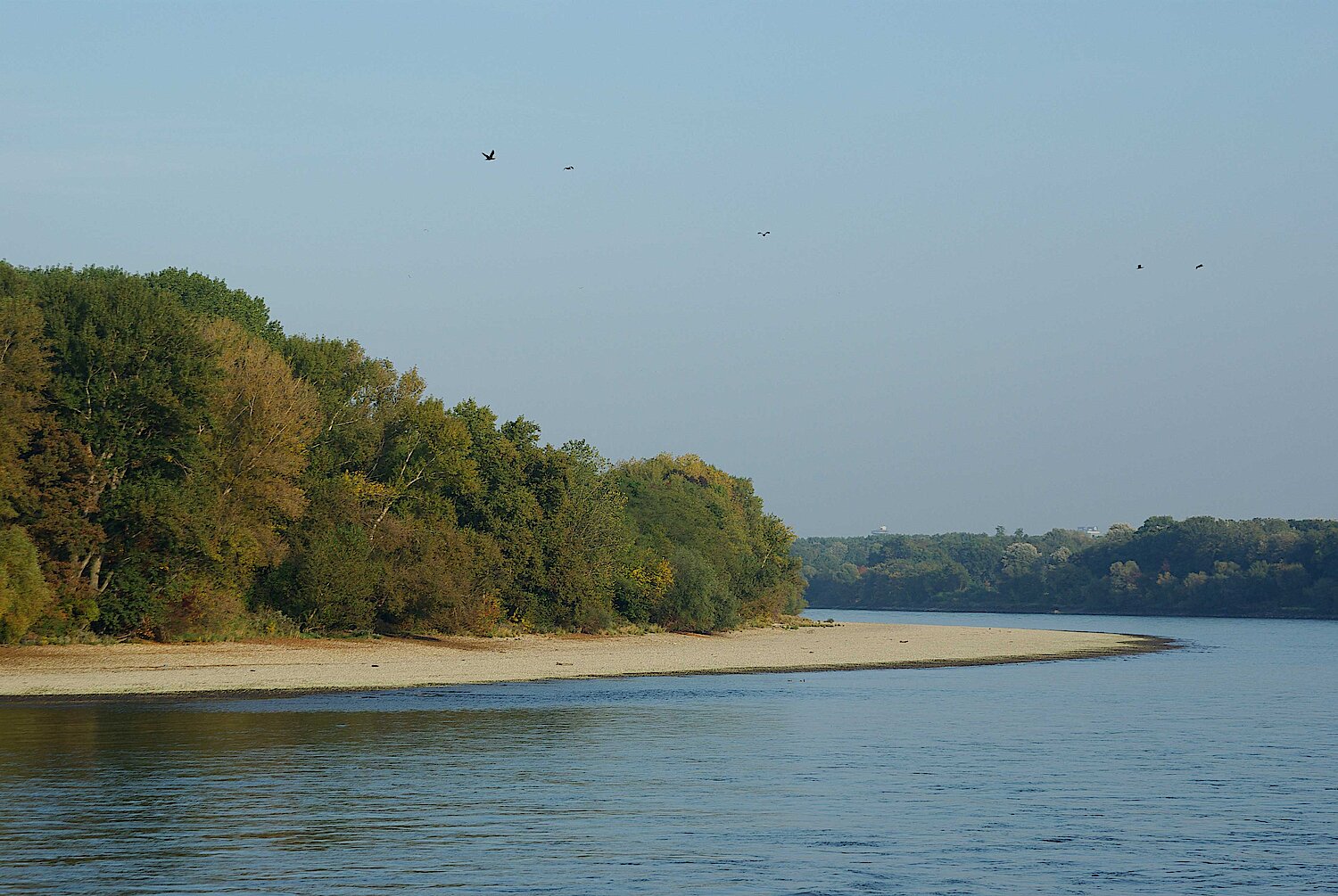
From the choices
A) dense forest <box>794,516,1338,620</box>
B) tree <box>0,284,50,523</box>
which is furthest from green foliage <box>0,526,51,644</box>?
dense forest <box>794,516,1338,620</box>

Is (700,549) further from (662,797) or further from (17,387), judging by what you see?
(662,797)

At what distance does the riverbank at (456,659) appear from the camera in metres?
43.1

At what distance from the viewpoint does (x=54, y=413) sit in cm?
4859

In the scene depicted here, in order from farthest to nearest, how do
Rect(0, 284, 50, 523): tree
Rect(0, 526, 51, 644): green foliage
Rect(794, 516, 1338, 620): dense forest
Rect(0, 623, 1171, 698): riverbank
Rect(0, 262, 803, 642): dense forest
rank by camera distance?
1. Rect(794, 516, 1338, 620): dense forest
2. Rect(0, 262, 803, 642): dense forest
3. Rect(0, 284, 50, 523): tree
4. Rect(0, 623, 1171, 698): riverbank
5. Rect(0, 526, 51, 644): green foliage

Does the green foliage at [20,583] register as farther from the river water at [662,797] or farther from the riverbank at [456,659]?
the river water at [662,797]

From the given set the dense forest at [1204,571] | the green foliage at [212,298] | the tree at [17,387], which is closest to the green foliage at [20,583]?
the tree at [17,387]

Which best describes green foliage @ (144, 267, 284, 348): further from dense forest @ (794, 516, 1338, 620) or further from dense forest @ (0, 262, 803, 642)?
dense forest @ (794, 516, 1338, 620)

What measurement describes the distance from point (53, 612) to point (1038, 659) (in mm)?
46115

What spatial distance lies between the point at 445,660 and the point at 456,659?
0.90m

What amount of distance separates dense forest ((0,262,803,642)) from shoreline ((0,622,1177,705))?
177 centimetres

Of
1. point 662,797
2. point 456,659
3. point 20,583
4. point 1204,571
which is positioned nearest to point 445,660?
point 456,659

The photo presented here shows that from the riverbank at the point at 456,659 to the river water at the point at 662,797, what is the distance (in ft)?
12.2

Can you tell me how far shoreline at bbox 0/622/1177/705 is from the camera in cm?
4244

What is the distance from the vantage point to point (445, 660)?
5734cm
